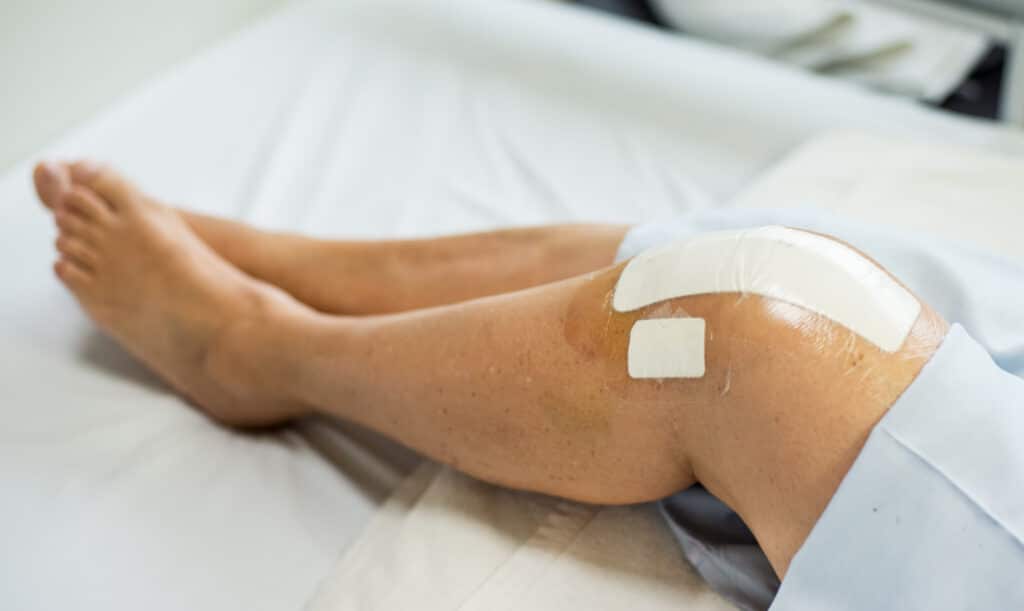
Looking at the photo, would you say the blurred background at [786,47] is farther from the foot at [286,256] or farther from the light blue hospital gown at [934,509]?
the light blue hospital gown at [934,509]

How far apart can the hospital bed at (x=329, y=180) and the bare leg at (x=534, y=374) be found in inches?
3.3

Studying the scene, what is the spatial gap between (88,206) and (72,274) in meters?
0.09

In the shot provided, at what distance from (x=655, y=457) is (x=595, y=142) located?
754 millimetres

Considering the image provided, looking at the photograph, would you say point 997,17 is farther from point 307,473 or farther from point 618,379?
point 307,473

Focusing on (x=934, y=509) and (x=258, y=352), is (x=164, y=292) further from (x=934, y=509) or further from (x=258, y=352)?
(x=934, y=509)

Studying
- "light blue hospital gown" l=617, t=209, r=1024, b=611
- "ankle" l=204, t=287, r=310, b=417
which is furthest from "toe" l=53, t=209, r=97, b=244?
"light blue hospital gown" l=617, t=209, r=1024, b=611

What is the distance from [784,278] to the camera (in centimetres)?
72

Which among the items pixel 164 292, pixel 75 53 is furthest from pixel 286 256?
pixel 75 53

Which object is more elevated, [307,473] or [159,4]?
[159,4]

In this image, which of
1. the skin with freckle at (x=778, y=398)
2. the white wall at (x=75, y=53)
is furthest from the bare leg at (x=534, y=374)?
the white wall at (x=75, y=53)

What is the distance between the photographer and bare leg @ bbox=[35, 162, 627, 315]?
39.9 inches

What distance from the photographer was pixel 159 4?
1756 mm

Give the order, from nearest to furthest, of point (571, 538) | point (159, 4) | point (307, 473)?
point (571, 538)
point (307, 473)
point (159, 4)

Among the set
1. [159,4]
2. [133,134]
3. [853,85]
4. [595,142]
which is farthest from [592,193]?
[159,4]
